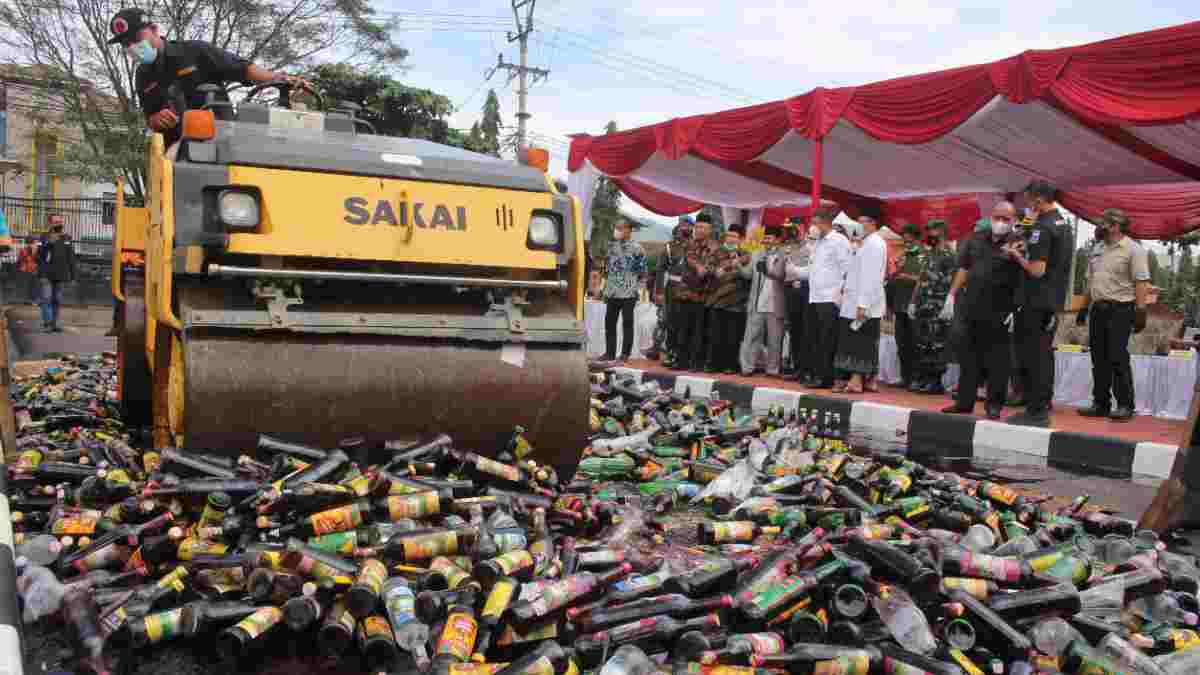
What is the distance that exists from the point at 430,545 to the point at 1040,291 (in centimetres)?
680

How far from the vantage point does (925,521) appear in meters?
4.75

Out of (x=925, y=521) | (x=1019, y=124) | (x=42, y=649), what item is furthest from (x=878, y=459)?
(x=1019, y=124)

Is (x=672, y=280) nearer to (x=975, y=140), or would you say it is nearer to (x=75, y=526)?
(x=975, y=140)

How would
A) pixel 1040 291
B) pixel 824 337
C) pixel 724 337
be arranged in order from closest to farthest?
pixel 1040 291 → pixel 824 337 → pixel 724 337

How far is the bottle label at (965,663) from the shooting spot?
2932mm

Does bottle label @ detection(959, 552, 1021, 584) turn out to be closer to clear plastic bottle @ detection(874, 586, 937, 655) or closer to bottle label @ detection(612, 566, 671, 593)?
clear plastic bottle @ detection(874, 586, 937, 655)

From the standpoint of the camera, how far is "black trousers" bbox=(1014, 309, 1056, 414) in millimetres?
8789

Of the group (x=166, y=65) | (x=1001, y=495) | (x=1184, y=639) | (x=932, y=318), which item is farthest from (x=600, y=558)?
(x=932, y=318)

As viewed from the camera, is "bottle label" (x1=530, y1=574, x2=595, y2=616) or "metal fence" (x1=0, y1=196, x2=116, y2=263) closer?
"bottle label" (x1=530, y1=574, x2=595, y2=616)

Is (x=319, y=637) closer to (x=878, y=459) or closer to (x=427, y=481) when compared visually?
(x=427, y=481)

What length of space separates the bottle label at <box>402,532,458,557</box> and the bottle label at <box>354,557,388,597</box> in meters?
0.14

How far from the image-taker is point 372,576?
311 centimetres

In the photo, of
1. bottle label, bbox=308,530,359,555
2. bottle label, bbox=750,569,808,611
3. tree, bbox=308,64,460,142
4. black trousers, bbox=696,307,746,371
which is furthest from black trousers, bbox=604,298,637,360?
tree, bbox=308,64,460,142

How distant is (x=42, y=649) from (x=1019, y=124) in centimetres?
1209
